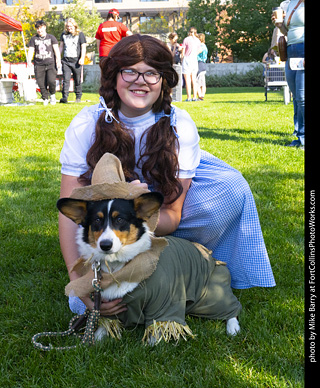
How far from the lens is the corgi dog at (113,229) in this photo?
2.11 metres

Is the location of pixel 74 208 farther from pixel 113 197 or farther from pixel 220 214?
pixel 220 214

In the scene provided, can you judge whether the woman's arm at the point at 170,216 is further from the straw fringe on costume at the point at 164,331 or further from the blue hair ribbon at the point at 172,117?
the straw fringe on costume at the point at 164,331

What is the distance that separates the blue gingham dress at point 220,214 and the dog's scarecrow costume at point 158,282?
269 mm

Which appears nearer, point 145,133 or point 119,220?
point 119,220

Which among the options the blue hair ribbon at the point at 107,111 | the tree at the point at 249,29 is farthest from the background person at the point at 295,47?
the tree at the point at 249,29

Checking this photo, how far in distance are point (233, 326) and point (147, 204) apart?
2.93 feet

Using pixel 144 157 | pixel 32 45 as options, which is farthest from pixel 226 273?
pixel 32 45

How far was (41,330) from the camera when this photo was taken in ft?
8.46

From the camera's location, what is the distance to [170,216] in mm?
2674

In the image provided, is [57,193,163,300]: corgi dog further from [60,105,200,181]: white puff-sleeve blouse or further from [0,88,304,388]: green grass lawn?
[60,105,200,181]: white puff-sleeve blouse

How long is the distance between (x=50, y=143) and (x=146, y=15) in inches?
2003
